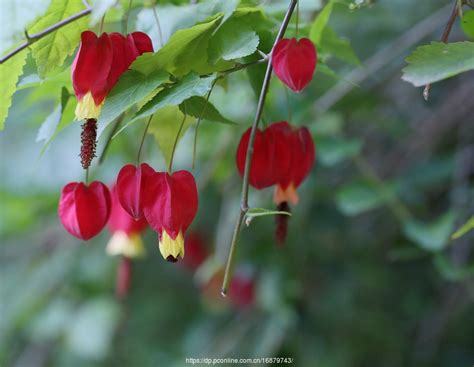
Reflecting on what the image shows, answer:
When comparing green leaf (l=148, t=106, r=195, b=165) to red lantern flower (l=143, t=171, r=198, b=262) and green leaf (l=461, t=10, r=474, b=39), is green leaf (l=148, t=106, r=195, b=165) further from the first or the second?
green leaf (l=461, t=10, r=474, b=39)

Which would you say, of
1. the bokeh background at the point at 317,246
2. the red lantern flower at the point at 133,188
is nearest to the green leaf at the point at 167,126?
the red lantern flower at the point at 133,188

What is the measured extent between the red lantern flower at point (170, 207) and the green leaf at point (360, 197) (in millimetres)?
513

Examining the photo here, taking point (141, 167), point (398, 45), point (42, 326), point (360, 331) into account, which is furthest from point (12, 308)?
point (141, 167)

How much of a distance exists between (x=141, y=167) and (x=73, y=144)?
1059 mm

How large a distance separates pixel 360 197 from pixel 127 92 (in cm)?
64

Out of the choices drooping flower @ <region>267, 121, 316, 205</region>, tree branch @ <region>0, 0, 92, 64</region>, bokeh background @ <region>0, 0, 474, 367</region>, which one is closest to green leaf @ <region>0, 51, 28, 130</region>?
tree branch @ <region>0, 0, 92, 64</region>

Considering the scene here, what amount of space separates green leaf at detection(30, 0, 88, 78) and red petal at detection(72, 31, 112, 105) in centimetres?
2

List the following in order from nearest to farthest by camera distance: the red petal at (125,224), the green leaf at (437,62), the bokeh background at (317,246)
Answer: the green leaf at (437,62) → the red petal at (125,224) → the bokeh background at (317,246)

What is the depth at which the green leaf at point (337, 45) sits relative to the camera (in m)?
0.66

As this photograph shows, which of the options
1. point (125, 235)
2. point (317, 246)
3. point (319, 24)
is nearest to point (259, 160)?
point (319, 24)

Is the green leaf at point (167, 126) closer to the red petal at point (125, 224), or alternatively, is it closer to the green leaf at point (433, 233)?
the red petal at point (125, 224)

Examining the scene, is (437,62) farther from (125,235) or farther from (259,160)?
(125,235)

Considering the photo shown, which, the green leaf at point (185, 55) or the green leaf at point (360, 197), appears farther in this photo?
the green leaf at point (360, 197)

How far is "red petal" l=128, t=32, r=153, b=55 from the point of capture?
528mm
